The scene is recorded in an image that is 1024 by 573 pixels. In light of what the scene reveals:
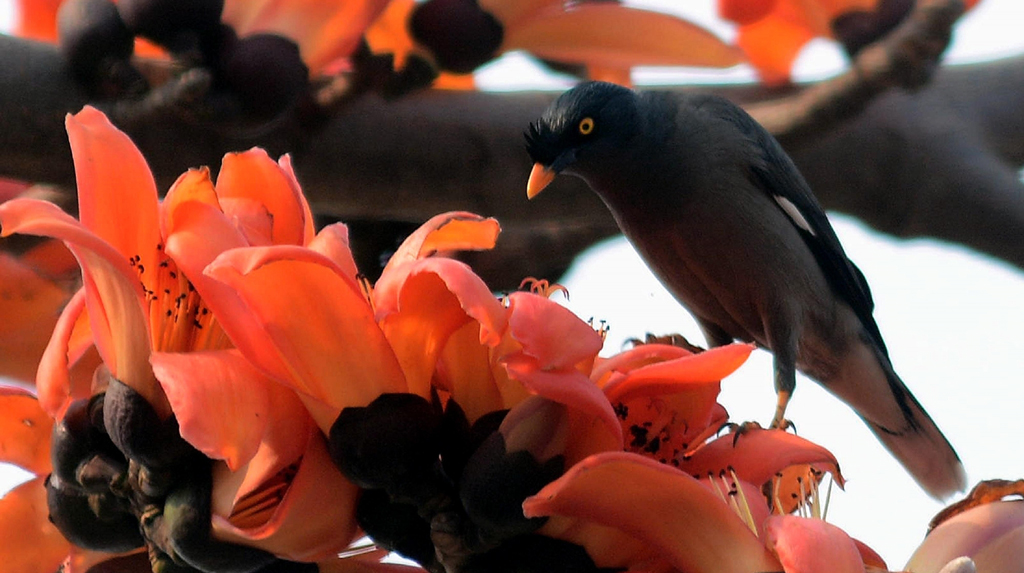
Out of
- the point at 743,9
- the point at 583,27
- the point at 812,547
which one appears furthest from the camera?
the point at 743,9

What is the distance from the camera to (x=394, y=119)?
1.58m

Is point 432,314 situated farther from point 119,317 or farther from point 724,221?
point 724,221

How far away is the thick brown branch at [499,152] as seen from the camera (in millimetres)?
1409

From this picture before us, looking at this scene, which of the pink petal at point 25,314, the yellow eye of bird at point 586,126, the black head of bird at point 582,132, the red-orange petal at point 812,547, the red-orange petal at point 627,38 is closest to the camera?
the red-orange petal at point 812,547

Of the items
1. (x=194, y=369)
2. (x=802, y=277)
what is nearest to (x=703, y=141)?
(x=802, y=277)

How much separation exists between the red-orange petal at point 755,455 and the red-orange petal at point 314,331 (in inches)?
9.7

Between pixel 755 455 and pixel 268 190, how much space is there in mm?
414

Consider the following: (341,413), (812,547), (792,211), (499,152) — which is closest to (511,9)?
(499,152)

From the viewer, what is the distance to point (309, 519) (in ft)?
2.60

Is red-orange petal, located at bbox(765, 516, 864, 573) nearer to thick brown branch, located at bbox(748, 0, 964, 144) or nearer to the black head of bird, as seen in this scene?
thick brown branch, located at bbox(748, 0, 964, 144)

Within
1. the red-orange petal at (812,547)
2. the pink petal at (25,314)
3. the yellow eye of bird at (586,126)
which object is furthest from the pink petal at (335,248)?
the yellow eye of bird at (586,126)

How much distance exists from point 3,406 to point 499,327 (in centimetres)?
43

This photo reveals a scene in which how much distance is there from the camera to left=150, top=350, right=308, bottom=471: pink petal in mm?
701

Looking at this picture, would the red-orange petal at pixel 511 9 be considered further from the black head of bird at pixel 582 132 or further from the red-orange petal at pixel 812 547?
the red-orange petal at pixel 812 547
